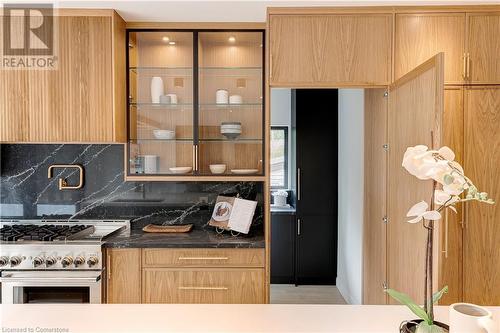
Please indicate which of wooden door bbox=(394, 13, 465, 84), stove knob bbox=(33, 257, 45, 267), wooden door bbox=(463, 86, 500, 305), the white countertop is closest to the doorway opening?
wooden door bbox=(394, 13, 465, 84)

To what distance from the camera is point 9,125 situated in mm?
2420

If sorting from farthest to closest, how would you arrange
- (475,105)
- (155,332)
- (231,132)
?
1. (231,132)
2. (475,105)
3. (155,332)

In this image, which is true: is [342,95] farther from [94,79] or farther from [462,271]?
[94,79]

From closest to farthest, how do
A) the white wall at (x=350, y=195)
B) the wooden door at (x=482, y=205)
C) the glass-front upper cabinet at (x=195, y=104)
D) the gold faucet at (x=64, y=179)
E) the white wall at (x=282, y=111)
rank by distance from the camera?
the wooden door at (x=482, y=205), the glass-front upper cabinet at (x=195, y=104), the gold faucet at (x=64, y=179), the white wall at (x=350, y=195), the white wall at (x=282, y=111)

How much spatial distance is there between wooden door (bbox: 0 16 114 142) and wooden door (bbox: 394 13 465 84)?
76.2 inches

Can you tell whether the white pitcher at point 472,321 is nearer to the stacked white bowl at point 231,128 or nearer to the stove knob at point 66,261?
the stacked white bowl at point 231,128

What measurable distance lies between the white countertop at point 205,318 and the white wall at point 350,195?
1.86 metres

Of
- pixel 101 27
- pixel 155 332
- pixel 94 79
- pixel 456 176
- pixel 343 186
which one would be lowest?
pixel 155 332

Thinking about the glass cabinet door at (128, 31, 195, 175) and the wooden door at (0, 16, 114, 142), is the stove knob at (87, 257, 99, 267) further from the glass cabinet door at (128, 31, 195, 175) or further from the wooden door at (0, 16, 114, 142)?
the wooden door at (0, 16, 114, 142)

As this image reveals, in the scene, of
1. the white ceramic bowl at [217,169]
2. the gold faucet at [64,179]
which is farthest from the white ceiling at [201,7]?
the gold faucet at [64,179]

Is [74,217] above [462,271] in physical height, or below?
above

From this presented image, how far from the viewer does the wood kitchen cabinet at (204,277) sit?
7.63 ft

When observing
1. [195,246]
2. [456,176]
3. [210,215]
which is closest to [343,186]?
[210,215]

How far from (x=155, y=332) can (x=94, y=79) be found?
1915mm
